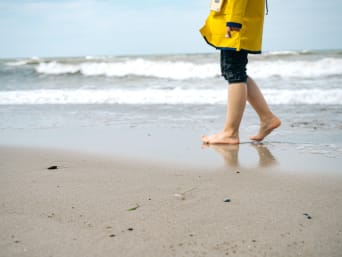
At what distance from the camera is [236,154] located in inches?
112

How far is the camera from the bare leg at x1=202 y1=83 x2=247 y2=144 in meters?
3.04

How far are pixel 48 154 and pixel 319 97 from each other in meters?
4.12

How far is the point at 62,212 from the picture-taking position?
1.66 metres

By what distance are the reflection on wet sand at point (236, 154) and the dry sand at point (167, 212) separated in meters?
0.17

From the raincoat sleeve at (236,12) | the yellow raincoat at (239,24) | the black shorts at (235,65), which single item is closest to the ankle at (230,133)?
the black shorts at (235,65)

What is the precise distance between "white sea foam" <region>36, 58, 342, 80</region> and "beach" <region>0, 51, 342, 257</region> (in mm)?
6636

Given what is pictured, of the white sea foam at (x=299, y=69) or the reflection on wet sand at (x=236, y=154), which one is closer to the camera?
the reflection on wet sand at (x=236, y=154)

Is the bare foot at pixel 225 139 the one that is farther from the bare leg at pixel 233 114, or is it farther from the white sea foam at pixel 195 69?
the white sea foam at pixel 195 69

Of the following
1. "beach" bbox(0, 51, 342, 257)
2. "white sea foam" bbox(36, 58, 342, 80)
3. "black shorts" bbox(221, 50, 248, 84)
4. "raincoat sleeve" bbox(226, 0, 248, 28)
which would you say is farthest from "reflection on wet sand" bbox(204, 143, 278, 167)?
"white sea foam" bbox(36, 58, 342, 80)

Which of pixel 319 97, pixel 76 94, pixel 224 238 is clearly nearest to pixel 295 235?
pixel 224 238

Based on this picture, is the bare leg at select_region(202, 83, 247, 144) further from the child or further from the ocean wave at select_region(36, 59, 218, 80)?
the ocean wave at select_region(36, 59, 218, 80)

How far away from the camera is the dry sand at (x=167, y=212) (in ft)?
4.38

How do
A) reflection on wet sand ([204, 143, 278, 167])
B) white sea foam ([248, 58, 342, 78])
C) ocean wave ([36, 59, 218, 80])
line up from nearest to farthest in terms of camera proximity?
reflection on wet sand ([204, 143, 278, 167]) → white sea foam ([248, 58, 342, 78]) → ocean wave ([36, 59, 218, 80])

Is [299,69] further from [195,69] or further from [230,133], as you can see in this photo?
[230,133]
